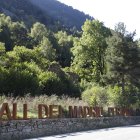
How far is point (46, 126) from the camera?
23.7m

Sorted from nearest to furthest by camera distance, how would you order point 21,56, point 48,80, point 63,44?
point 48,80, point 21,56, point 63,44

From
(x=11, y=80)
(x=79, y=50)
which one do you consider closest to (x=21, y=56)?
(x=79, y=50)

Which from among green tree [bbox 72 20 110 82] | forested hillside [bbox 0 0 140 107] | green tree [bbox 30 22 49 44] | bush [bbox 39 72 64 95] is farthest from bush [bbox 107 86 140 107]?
green tree [bbox 30 22 49 44]

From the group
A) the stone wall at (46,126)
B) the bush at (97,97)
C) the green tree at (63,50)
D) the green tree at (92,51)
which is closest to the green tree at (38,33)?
the green tree at (63,50)

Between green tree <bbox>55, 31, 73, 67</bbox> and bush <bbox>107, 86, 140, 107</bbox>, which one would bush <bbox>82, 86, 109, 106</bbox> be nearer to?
bush <bbox>107, 86, 140, 107</bbox>

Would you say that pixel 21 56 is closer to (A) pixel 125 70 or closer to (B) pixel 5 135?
(A) pixel 125 70

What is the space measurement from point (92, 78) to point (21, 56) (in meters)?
12.3

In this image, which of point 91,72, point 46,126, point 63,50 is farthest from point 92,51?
point 46,126

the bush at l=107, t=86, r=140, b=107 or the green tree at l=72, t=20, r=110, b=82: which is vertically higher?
the green tree at l=72, t=20, r=110, b=82

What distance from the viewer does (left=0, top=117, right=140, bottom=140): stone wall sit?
64.1 feet

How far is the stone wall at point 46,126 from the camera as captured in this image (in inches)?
770

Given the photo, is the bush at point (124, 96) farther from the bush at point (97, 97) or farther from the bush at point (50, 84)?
the bush at point (50, 84)

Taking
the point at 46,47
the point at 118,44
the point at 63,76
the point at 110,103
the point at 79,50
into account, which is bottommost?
the point at 110,103

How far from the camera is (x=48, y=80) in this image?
4425 centimetres
